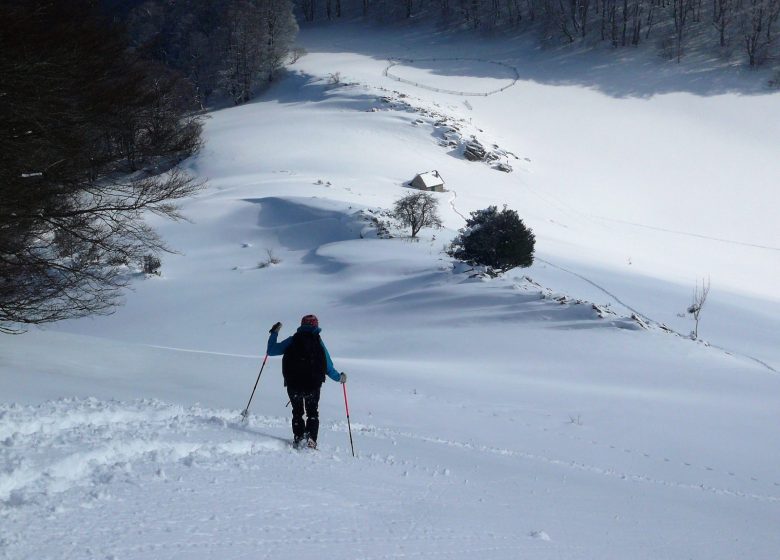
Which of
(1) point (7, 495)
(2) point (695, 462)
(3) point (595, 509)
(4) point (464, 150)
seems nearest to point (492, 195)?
(4) point (464, 150)

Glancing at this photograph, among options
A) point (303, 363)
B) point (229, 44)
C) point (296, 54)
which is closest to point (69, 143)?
point (303, 363)

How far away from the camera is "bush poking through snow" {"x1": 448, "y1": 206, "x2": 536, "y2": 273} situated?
21172 mm

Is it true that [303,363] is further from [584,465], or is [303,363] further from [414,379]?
[414,379]

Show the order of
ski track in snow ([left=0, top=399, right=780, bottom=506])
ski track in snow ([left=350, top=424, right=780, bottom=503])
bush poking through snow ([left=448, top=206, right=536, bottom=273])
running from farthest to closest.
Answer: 1. bush poking through snow ([left=448, top=206, right=536, bottom=273])
2. ski track in snow ([left=350, top=424, right=780, bottom=503])
3. ski track in snow ([left=0, top=399, right=780, bottom=506])

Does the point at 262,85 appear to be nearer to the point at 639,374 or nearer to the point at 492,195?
the point at 492,195

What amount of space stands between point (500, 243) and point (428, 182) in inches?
542

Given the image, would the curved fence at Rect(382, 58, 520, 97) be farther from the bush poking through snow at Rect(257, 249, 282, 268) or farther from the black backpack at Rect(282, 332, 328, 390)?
the black backpack at Rect(282, 332, 328, 390)

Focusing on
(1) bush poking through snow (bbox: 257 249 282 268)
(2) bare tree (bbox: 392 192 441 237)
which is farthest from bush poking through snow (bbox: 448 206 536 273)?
(1) bush poking through snow (bbox: 257 249 282 268)

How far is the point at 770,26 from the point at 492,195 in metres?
44.2

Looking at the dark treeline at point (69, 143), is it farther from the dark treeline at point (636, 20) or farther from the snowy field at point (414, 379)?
the dark treeline at point (636, 20)

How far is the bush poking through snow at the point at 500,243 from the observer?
2117 cm

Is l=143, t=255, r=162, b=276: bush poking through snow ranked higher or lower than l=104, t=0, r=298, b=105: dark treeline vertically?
lower

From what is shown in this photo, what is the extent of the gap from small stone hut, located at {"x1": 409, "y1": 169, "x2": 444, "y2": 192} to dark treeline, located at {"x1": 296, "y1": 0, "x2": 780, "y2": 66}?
4129cm

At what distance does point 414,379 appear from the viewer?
13.3 m
